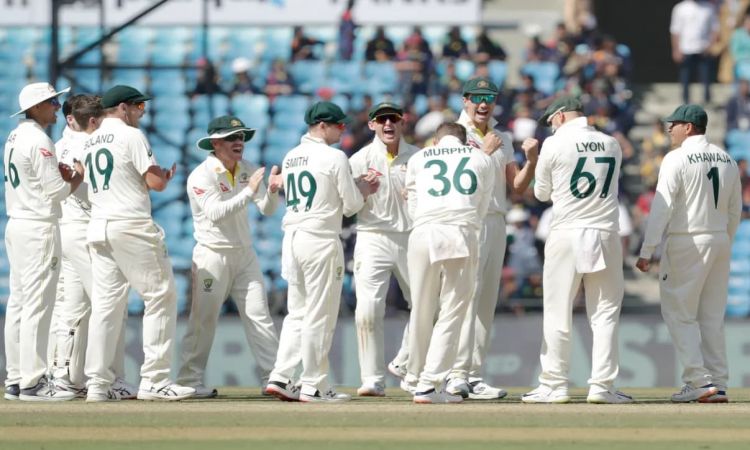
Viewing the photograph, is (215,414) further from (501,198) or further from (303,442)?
(501,198)

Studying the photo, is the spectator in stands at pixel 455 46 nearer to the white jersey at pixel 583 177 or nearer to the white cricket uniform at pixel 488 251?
the white cricket uniform at pixel 488 251

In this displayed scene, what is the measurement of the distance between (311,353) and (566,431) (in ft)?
7.28

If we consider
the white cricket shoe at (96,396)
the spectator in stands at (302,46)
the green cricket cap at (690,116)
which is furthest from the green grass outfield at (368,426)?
the spectator in stands at (302,46)

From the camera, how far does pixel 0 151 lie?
808 inches

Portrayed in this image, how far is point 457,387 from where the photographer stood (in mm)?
11273

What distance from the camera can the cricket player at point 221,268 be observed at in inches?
455

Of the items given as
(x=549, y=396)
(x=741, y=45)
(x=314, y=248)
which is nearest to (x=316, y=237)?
(x=314, y=248)

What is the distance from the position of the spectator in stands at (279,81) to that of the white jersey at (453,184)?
34.0ft

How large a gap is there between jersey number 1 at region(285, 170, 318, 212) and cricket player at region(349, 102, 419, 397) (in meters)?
0.97

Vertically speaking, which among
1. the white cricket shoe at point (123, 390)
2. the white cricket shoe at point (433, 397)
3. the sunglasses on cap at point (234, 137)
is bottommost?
the white cricket shoe at point (123, 390)

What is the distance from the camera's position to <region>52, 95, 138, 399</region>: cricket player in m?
11.4

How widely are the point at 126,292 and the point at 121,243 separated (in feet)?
1.32

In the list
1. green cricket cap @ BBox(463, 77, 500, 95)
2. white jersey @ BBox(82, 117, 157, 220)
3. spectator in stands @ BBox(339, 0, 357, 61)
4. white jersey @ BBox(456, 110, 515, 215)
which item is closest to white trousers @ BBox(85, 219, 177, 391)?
white jersey @ BBox(82, 117, 157, 220)

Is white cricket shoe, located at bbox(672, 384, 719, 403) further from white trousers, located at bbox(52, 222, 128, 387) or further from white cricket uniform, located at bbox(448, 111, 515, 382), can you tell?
white trousers, located at bbox(52, 222, 128, 387)
